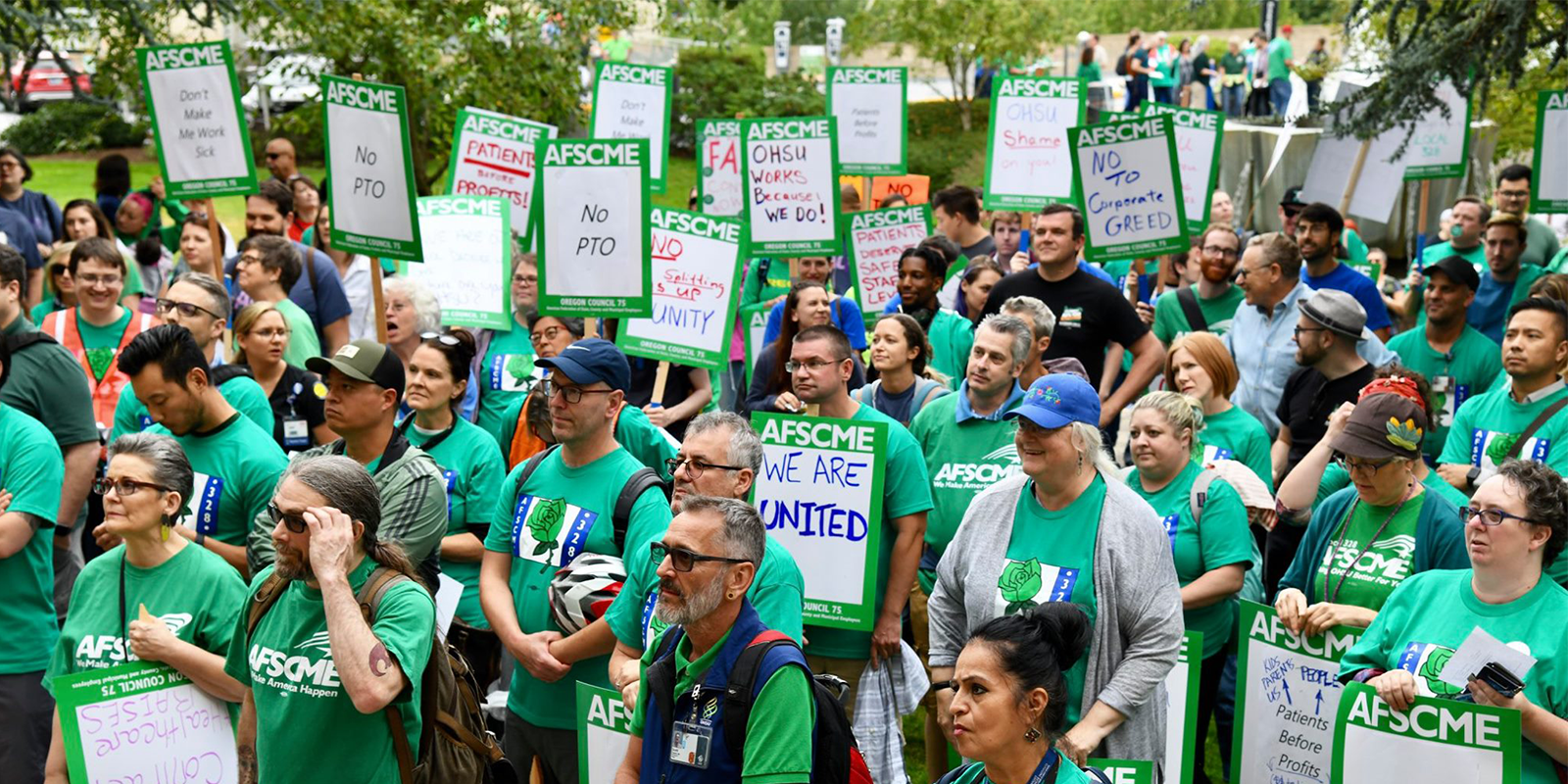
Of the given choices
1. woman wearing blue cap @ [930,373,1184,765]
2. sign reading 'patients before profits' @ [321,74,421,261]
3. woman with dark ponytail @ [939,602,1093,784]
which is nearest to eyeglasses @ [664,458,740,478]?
woman wearing blue cap @ [930,373,1184,765]

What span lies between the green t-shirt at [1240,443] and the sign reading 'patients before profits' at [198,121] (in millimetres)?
6210

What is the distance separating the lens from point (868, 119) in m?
13.8

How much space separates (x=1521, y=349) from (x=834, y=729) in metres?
4.04

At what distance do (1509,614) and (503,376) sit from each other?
17.7ft

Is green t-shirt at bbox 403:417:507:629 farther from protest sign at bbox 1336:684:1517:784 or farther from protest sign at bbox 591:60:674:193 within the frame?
protest sign at bbox 591:60:674:193

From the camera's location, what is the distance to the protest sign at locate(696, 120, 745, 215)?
1277cm

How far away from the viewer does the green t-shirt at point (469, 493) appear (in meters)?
6.38

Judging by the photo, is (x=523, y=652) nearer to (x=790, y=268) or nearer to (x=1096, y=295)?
(x=1096, y=295)

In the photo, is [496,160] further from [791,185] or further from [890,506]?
[890,506]

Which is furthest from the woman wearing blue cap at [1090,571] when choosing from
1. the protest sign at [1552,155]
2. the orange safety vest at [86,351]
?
the protest sign at [1552,155]

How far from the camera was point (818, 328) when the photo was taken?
259 inches

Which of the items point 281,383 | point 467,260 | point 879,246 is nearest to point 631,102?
point 879,246

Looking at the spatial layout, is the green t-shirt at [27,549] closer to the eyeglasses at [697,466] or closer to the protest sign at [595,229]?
the eyeglasses at [697,466]

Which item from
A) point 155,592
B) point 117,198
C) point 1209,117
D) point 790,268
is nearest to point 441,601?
point 155,592
